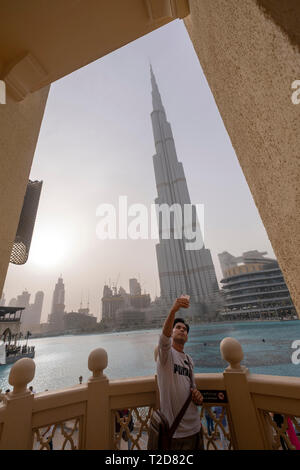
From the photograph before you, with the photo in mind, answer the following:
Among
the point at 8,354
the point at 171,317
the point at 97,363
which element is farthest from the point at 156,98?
the point at 97,363

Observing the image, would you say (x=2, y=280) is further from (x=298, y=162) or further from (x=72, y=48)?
(x=72, y=48)

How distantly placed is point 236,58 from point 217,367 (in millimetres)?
29661

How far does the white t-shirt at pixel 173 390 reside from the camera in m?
1.68

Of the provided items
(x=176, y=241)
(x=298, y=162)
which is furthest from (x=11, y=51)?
(x=176, y=241)

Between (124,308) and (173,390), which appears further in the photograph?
(124,308)

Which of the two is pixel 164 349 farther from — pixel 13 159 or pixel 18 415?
pixel 13 159

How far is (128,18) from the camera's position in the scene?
2029mm

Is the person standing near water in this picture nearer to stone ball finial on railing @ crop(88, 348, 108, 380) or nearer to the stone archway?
stone ball finial on railing @ crop(88, 348, 108, 380)

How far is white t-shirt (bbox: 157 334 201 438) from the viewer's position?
1684 mm

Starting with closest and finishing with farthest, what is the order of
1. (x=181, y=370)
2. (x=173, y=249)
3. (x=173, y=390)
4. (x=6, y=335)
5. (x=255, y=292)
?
(x=173, y=390)
(x=181, y=370)
(x=6, y=335)
(x=255, y=292)
(x=173, y=249)

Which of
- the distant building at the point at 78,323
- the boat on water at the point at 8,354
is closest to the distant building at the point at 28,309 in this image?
the distant building at the point at 78,323

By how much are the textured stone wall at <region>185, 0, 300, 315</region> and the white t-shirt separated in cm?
141

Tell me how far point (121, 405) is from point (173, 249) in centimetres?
7212

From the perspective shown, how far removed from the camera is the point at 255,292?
49.3 m
